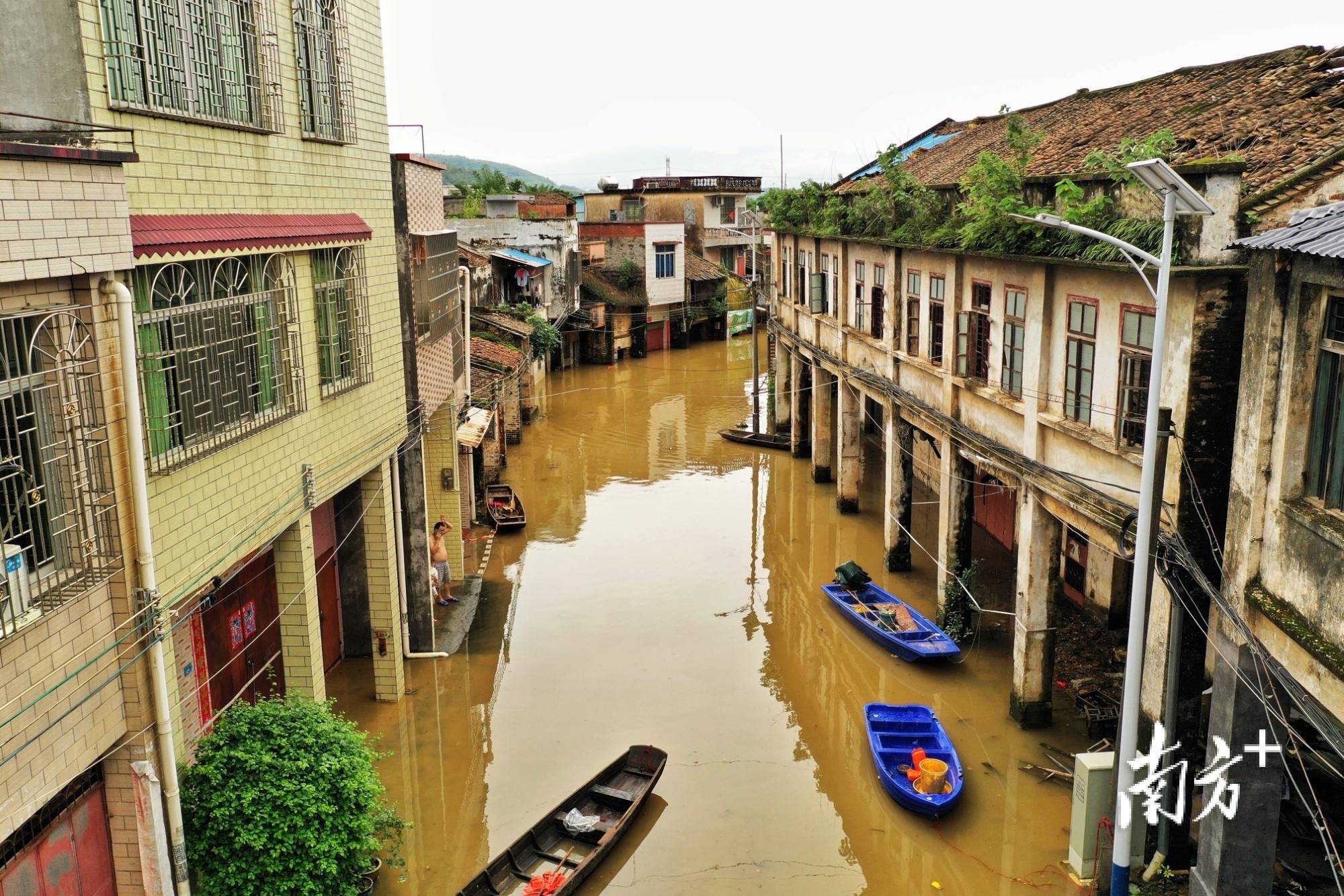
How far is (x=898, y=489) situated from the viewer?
2123 cm

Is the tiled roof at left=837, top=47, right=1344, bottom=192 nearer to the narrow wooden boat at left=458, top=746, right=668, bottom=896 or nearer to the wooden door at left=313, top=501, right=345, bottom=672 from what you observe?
the narrow wooden boat at left=458, top=746, right=668, bottom=896

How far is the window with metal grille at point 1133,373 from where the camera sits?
11.8m

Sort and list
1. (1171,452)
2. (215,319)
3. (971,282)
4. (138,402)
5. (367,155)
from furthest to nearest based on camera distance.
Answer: (971,282)
(367,155)
(1171,452)
(215,319)
(138,402)

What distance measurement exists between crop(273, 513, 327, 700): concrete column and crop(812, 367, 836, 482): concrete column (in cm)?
1795

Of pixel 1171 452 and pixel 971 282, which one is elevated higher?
pixel 971 282

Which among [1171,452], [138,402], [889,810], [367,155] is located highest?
[367,155]

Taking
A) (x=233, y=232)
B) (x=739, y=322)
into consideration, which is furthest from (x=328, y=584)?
(x=739, y=322)

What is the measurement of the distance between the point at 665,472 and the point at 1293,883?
72.4 ft

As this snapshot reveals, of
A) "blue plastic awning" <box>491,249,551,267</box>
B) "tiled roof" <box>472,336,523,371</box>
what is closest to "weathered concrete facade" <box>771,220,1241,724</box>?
"tiled roof" <box>472,336,523,371</box>

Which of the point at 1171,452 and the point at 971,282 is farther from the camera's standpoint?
the point at 971,282

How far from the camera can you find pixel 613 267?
53281 millimetres

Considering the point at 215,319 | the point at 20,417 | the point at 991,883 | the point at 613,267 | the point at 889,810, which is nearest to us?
the point at 20,417

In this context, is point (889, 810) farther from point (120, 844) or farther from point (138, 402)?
point (138, 402)

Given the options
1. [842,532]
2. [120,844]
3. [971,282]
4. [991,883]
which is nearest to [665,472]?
[842,532]
